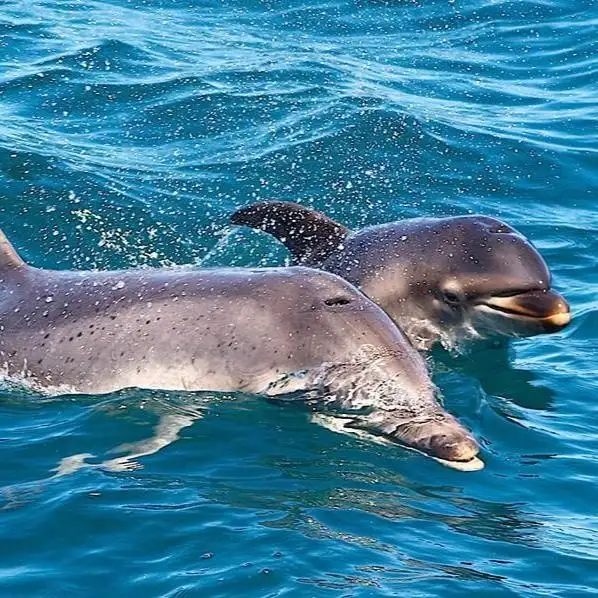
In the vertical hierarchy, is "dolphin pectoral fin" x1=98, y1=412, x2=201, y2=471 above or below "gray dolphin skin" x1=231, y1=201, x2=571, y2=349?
below

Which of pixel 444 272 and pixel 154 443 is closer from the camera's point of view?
pixel 154 443

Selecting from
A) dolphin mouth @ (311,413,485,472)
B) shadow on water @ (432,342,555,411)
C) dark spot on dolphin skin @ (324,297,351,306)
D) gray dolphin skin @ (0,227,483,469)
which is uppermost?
dark spot on dolphin skin @ (324,297,351,306)

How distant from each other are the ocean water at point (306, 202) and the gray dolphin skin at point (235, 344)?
0.68ft

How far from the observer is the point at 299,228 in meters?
14.4

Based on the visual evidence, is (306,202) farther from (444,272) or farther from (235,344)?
(235,344)

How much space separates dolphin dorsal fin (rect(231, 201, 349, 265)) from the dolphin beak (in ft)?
6.46

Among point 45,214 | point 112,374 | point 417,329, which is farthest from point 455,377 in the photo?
point 45,214

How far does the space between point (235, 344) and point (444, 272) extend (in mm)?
2854

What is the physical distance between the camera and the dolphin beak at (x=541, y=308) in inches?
504

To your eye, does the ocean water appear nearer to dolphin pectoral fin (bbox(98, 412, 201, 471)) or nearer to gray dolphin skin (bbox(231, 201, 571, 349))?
dolphin pectoral fin (bbox(98, 412, 201, 471))

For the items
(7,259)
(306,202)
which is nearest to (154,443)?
(7,259)

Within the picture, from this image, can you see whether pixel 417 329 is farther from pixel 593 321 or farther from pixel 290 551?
pixel 290 551

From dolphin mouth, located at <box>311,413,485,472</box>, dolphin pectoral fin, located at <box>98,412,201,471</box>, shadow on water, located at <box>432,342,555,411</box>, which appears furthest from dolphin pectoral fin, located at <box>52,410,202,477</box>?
shadow on water, located at <box>432,342,555,411</box>

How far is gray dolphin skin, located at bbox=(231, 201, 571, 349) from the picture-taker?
1302 cm
